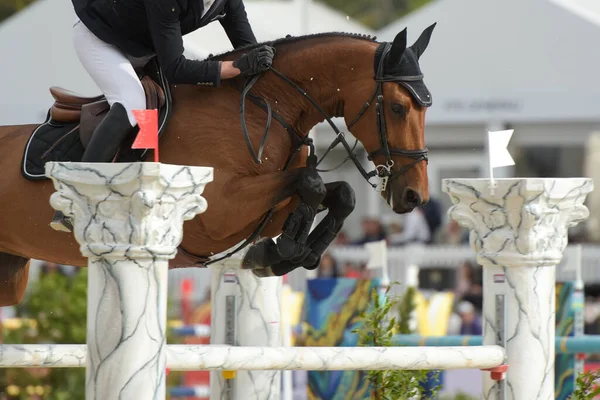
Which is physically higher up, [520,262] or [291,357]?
[520,262]

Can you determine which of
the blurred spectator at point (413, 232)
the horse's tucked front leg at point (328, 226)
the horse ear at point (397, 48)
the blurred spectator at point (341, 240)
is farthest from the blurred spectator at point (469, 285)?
the horse ear at point (397, 48)

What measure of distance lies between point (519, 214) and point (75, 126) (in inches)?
66.5

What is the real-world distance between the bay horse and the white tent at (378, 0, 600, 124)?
23.4ft

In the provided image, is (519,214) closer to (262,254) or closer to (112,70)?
(262,254)

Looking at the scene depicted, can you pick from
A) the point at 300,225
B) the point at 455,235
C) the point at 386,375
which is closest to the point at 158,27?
the point at 300,225

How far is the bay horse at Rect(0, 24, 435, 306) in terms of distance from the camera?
→ 12.5ft

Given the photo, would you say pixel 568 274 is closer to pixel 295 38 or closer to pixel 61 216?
pixel 295 38

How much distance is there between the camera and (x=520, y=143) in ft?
40.0

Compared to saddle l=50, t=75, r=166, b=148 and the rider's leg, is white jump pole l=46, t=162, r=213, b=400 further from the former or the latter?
saddle l=50, t=75, r=166, b=148

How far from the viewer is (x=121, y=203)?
2.76 m

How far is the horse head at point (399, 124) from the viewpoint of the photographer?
12.5 ft

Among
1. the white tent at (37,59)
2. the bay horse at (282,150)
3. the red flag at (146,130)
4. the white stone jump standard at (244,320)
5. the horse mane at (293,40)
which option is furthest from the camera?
the white tent at (37,59)

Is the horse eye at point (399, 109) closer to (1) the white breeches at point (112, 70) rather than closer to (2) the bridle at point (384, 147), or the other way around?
(2) the bridle at point (384, 147)

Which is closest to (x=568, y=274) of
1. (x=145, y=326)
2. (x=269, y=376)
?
(x=269, y=376)
